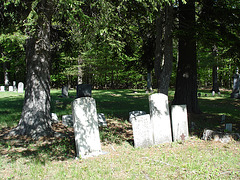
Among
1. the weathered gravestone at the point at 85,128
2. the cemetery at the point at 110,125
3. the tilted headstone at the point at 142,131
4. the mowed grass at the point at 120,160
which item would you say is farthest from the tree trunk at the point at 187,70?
the weathered gravestone at the point at 85,128

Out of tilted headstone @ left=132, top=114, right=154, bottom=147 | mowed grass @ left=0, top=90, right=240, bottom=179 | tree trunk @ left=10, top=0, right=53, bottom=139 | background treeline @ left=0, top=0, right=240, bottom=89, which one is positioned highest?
background treeline @ left=0, top=0, right=240, bottom=89

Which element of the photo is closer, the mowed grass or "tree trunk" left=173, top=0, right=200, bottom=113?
the mowed grass

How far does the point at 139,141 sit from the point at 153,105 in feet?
3.76

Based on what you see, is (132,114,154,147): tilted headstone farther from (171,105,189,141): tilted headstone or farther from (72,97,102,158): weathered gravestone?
(72,97,102,158): weathered gravestone

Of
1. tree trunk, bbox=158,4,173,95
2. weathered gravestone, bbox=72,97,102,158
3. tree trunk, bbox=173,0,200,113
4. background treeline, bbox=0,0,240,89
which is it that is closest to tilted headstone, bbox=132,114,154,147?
weathered gravestone, bbox=72,97,102,158

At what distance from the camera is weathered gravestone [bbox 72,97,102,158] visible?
5.24 metres

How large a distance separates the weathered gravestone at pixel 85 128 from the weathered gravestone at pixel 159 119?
5.88 feet

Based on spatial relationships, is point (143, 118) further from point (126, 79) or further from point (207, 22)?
point (126, 79)

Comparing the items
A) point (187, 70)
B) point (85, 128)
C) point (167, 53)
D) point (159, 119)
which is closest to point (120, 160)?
point (85, 128)

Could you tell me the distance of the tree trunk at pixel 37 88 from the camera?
6.64 metres

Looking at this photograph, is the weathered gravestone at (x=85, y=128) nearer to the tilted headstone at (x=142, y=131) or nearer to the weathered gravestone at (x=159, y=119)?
the tilted headstone at (x=142, y=131)

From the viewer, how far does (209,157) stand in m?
5.03

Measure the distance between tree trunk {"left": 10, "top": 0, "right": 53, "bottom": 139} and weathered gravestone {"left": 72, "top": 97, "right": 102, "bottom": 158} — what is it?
1994 mm

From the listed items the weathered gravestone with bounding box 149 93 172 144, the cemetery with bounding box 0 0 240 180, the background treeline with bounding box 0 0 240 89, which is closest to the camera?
the cemetery with bounding box 0 0 240 180
